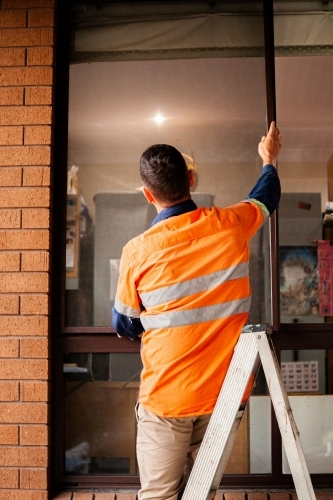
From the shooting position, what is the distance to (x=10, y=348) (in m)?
3.59

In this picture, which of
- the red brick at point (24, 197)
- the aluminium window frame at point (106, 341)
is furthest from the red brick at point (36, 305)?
the red brick at point (24, 197)

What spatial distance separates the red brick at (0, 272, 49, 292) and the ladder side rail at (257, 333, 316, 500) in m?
1.56

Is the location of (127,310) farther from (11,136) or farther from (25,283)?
(11,136)

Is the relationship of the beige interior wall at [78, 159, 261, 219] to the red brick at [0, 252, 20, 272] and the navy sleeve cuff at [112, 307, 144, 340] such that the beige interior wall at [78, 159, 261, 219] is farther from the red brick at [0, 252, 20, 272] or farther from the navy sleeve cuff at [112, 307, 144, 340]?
the navy sleeve cuff at [112, 307, 144, 340]

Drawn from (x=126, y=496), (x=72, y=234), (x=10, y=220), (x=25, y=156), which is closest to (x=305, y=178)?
(x=72, y=234)

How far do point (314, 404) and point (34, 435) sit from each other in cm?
158

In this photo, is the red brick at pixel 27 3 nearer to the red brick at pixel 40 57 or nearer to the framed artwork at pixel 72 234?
the red brick at pixel 40 57

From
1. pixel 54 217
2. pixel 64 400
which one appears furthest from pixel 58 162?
pixel 64 400

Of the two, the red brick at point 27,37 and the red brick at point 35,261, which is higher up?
the red brick at point 27,37

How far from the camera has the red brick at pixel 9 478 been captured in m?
3.54

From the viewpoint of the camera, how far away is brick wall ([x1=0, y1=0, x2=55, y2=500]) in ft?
11.7

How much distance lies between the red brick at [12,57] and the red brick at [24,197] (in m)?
0.72

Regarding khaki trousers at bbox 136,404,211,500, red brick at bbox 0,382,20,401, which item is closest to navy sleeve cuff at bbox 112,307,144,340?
khaki trousers at bbox 136,404,211,500

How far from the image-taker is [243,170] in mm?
3863
